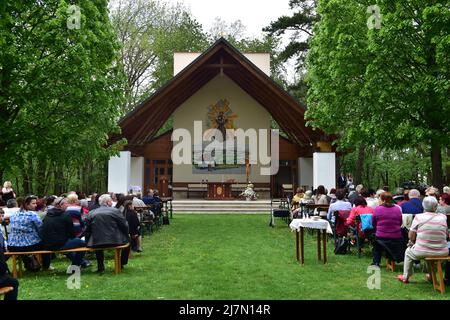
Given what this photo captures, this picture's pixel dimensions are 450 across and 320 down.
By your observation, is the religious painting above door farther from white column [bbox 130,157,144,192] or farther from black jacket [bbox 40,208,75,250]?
black jacket [bbox 40,208,75,250]

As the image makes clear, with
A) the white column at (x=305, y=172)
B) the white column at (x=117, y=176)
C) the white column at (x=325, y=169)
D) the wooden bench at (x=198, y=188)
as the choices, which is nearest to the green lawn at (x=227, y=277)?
the white column at (x=325, y=169)

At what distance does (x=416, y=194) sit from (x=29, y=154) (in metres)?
9.86

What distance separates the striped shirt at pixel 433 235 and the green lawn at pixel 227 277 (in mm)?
490

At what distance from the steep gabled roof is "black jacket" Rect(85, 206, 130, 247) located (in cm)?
1242

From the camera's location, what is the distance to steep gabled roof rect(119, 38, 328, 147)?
19328mm

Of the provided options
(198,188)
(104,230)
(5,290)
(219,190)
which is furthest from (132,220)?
(198,188)

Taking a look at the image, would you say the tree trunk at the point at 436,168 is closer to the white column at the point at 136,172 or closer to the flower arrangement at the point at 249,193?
the flower arrangement at the point at 249,193

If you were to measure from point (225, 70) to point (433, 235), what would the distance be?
18.0 m

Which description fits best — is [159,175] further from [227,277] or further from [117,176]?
[227,277]

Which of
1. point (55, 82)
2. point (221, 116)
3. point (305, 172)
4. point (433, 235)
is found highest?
point (221, 116)

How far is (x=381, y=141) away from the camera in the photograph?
42.1ft

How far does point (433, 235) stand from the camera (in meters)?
6.00

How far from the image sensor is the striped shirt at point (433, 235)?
5.99 m

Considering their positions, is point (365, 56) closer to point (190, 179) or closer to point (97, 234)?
point (97, 234)
